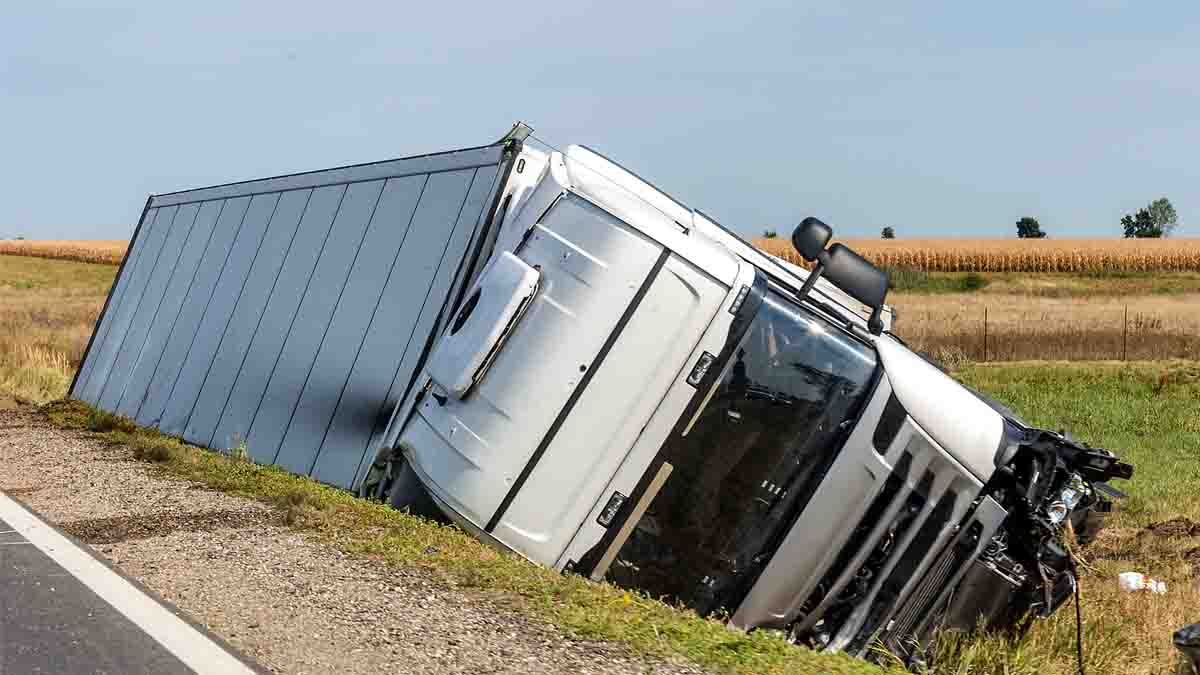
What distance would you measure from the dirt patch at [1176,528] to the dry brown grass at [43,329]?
1313cm

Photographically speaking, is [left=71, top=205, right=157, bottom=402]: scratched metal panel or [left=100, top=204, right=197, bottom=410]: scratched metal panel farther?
[left=71, top=205, right=157, bottom=402]: scratched metal panel

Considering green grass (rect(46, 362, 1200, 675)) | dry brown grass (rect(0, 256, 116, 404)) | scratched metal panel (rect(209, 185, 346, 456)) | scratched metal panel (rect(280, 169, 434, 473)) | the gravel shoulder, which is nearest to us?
the gravel shoulder

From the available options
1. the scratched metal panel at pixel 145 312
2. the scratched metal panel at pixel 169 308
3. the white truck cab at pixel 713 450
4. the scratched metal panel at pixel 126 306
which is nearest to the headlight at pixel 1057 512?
the white truck cab at pixel 713 450

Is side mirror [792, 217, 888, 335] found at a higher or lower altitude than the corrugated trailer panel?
higher

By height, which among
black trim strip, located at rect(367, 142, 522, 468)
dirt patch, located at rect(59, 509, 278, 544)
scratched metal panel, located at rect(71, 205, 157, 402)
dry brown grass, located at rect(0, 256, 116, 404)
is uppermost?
black trim strip, located at rect(367, 142, 522, 468)

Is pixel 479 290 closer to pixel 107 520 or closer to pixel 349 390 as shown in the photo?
pixel 107 520

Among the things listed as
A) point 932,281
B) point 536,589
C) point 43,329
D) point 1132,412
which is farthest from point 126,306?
point 932,281

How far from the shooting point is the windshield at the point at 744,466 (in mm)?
6855

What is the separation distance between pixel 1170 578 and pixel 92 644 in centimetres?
869

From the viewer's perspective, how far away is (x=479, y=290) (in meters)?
7.21

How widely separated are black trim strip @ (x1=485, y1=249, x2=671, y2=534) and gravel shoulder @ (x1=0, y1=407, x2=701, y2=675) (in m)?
0.47

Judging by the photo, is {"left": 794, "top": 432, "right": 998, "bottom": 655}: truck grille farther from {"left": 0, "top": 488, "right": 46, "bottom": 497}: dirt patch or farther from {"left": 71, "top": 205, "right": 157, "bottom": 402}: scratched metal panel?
{"left": 71, "top": 205, "right": 157, "bottom": 402}: scratched metal panel

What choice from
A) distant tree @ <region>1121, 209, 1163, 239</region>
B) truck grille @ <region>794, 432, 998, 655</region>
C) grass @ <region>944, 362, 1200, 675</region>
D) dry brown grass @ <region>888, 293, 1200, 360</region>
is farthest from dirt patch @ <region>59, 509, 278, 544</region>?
distant tree @ <region>1121, 209, 1163, 239</region>

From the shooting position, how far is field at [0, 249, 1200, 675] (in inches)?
241
